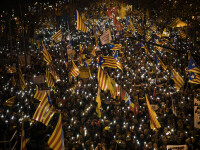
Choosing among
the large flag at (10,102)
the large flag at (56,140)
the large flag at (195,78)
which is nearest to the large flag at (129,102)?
the large flag at (195,78)

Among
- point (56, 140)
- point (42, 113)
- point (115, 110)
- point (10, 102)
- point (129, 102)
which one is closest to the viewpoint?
point (56, 140)

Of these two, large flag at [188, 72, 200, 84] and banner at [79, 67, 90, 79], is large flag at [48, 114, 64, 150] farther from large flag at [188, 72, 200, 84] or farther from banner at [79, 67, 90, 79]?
banner at [79, 67, 90, 79]

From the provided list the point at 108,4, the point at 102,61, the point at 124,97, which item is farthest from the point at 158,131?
the point at 108,4

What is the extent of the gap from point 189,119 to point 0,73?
17554 mm

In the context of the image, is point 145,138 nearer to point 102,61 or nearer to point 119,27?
point 102,61

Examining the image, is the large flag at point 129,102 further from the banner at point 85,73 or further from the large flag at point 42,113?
the large flag at point 42,113

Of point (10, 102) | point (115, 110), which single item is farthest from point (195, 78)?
point (10, 102)

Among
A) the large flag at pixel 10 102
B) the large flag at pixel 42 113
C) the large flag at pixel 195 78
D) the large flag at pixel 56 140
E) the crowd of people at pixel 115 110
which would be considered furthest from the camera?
the large flag at pixel 10 102

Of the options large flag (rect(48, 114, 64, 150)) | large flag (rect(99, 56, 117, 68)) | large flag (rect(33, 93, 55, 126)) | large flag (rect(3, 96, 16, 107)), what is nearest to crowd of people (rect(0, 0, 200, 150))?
large flag (rect(3, 96, 16, 107))

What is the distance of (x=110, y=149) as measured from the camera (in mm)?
10352

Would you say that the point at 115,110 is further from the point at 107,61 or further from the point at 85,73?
the point at 85,73

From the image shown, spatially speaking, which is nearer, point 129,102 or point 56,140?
point 56,140

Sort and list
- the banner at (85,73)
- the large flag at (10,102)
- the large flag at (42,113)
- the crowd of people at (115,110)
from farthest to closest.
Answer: the banner at (85,73) < the large flag at (10,102) < the crowd of people at (115,110) < the large flag at (42,113)

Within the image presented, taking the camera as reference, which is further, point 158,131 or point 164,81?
point 164,81
